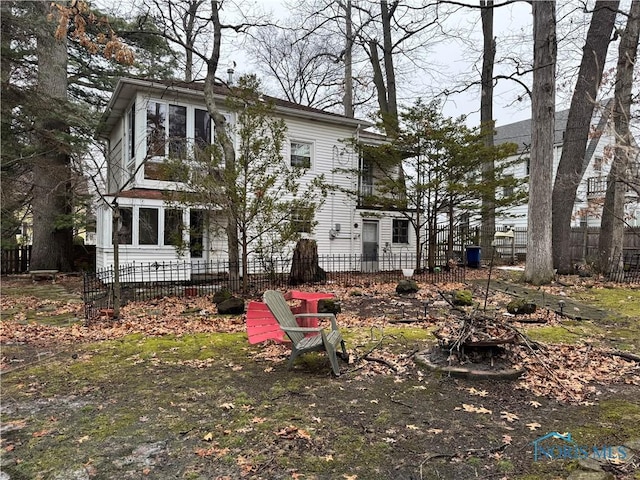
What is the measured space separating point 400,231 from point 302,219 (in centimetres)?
989

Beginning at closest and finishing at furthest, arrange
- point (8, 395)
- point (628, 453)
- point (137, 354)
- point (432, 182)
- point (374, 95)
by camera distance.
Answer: point (628, 453) → point (8, 395) → point (137, 354) → point (432, 182) → point (374, 95)

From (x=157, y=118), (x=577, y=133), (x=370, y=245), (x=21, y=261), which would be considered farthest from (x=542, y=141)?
(x=21, y=261)

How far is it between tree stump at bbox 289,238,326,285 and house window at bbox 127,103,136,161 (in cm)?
665

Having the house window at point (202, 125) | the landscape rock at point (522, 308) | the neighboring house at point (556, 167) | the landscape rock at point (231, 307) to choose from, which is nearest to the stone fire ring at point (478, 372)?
the landscape rock at point (522, 308)

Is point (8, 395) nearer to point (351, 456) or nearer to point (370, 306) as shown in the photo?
point (351, 456)

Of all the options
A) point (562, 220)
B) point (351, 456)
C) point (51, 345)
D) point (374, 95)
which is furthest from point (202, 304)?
point (374, 95)

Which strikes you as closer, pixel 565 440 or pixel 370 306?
pixel 565 440

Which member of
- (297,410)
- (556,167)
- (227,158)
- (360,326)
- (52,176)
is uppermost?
(556,167)

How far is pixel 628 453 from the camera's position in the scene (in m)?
2.85

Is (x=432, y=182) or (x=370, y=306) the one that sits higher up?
(x=432, y=182)

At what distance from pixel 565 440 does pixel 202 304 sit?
317 inches

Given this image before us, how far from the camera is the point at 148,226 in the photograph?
43.1 feet

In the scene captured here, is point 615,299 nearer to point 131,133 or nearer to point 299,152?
point 299,152

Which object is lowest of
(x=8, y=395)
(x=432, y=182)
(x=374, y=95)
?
(x=8, y=395)
